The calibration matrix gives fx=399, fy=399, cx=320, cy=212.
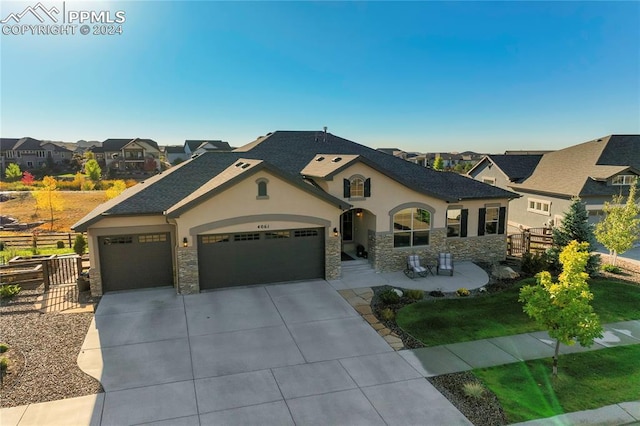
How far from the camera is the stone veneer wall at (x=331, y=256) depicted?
56.3 ft

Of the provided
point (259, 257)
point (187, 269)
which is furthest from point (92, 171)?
point (259, 257)

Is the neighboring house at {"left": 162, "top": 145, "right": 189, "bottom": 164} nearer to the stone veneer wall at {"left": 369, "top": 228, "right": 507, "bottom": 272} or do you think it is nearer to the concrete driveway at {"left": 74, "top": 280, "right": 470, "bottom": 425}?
the stone veneer wall at {"left": 369, "top": 228, "right": 507, "bottom": 272}

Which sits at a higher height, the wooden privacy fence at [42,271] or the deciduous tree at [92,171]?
the deciduous tree at [92,171]

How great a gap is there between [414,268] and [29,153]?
9792cm

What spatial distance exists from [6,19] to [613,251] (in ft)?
90.9

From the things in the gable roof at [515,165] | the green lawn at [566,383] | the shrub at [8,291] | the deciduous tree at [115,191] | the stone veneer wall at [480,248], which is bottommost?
the green lawn at [566,383]

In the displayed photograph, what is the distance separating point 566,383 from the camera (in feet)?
32.1

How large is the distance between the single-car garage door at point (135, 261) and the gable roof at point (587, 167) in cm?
2528

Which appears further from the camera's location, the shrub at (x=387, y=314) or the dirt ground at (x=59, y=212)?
the dirt ground at (x=59, y=212)

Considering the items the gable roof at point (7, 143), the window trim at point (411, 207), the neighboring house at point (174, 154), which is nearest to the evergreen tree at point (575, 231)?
the window trim at point (411, 207)

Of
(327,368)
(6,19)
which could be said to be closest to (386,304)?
(327,368)

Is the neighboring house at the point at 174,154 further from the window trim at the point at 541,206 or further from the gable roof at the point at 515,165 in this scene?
the window trim at the point at 541,206

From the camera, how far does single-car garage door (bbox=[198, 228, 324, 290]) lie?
15.8 m

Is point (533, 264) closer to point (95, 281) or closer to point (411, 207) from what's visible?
point (411, 207)
